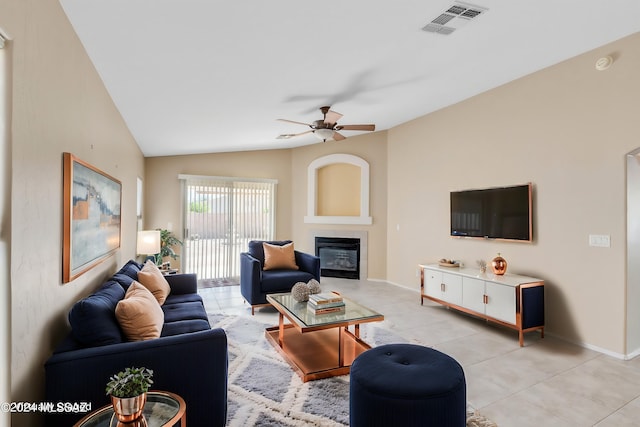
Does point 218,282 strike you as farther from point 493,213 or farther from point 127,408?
point 127,408

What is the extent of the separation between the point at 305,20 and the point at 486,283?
3.27 metres

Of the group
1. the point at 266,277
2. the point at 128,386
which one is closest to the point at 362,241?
the point at 266,277

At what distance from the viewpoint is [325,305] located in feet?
10.3

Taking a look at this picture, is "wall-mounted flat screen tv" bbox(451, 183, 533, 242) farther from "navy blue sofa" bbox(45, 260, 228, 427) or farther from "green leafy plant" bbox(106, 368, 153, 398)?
"green leafy plant" bbox(106, 368, 153, 398)

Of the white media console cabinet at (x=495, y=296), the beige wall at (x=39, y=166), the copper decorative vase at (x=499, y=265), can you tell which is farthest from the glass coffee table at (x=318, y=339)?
the copper decorative vase at (x=499, y=265)

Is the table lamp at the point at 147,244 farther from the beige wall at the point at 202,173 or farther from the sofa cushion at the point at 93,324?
the sofa cushion at the point at 93,324

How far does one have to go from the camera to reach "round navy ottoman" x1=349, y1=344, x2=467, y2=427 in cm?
173

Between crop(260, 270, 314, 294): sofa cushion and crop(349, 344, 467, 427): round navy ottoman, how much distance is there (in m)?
2.59

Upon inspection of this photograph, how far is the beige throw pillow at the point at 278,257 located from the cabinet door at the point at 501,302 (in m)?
2.65

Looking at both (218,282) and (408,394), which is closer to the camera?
(408,394)

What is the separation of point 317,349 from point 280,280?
1.53 m

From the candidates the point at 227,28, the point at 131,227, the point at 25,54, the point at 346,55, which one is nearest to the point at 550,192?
the point at 346,55

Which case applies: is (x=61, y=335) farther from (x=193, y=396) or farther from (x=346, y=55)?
(x=346, y=55)

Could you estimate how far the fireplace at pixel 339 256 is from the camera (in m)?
6.70
